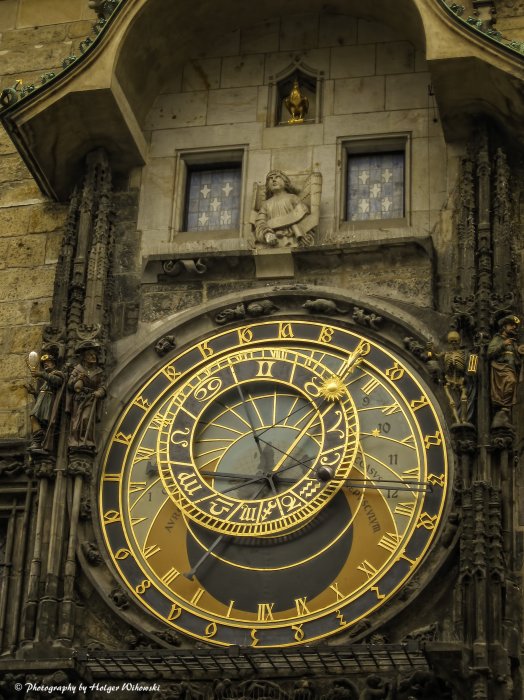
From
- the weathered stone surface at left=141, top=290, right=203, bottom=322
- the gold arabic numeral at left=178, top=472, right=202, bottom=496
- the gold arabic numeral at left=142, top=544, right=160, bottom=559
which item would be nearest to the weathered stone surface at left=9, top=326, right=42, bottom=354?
the weathered stone surface at left=141, top=290, right=203, bottom=322

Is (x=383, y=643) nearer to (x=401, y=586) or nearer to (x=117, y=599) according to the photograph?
(x=401, y=586)

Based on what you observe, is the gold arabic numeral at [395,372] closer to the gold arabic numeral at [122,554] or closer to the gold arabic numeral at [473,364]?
the gold arabic numeral at [473,364]

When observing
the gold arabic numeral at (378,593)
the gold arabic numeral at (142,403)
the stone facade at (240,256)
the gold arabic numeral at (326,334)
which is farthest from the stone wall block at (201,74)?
the gold arabic numeral at (378,593)

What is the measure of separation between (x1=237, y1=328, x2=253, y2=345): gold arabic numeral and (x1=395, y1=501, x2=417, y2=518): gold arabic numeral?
172 cm

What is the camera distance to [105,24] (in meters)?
15.9

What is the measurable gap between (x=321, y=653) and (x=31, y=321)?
3.76 m

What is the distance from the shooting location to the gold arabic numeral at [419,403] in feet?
48.5

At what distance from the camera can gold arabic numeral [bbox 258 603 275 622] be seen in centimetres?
1427

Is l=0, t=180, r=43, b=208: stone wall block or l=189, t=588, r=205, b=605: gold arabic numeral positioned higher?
l=0, t=180, r=43, b=208: stone wall block

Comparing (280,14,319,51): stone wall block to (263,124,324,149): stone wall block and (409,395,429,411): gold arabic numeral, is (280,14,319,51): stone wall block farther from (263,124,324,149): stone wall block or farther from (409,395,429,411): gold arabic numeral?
(409,395,429,411): gold arabic numeral

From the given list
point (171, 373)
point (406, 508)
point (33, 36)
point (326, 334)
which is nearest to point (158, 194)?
point (171, 373)

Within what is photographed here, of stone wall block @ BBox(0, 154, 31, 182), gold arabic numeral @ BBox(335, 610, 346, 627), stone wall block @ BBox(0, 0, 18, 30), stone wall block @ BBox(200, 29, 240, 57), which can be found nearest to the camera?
gold arabic numeral @ BBox(335, 610, 346, 627)

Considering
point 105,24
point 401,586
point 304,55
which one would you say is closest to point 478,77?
point 304,55

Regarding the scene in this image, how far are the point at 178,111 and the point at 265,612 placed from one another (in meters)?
4.25
